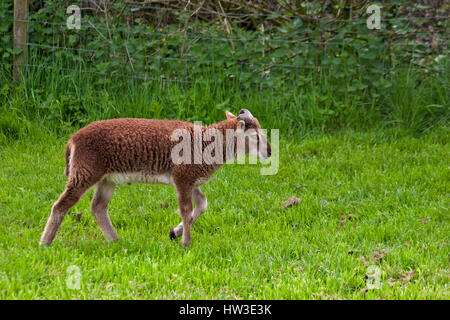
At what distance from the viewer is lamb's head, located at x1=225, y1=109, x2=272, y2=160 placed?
5969 millimetres

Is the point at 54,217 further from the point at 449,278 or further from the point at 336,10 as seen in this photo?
the point at 336,10

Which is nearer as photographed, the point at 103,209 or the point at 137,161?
the point at 137,161

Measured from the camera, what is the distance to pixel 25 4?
9.52 metres

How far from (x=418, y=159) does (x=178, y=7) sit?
16.9 feet

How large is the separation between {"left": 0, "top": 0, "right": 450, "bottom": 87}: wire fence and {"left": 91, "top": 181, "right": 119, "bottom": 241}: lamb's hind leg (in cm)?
376

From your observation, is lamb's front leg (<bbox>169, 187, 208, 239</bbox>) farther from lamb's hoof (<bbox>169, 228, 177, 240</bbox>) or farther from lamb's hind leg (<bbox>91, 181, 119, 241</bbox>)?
lamb's hind leg (<bbox>91, 181, 119, 241</bbox>)

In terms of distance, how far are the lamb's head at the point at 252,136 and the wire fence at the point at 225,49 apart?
3441 mm

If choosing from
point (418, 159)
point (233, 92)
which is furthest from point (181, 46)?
point (418, 159)

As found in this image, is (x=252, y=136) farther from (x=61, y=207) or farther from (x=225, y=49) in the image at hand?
(x=225, y=49)

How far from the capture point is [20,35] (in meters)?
9.52

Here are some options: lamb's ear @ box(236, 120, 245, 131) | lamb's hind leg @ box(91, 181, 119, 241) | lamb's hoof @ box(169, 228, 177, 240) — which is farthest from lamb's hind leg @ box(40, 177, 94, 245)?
lamb's ear @ box(236, 120, 245, 131)

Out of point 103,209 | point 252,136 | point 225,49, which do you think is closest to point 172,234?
point 103,209

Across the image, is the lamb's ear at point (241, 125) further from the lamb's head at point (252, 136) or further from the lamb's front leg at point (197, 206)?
the lamb's front leg at point (197, 206)

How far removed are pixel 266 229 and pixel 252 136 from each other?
972 millimetres
